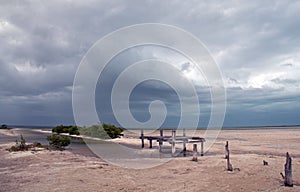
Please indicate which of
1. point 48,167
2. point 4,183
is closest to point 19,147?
point 48,167

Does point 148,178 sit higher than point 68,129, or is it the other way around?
point 68,129

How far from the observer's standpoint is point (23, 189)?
14.5 m

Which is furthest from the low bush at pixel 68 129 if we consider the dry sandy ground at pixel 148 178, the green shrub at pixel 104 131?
the dry sandy ground at pixel 148 178

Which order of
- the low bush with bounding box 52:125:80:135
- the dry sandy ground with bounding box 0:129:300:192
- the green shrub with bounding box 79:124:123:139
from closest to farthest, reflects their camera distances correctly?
the dry sandy ground with bounding box 0:129:300:192
the green shrub with bounding box 79:124:123:139
the low bush with bounding box 52:125:80:135

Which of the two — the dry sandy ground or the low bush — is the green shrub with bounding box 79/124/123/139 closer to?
the low bush

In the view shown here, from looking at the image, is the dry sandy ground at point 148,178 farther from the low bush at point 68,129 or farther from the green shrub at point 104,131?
the low bush at point 68,129

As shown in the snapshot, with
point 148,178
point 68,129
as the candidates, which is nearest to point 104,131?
point 68,129

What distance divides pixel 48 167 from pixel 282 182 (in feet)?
46.0

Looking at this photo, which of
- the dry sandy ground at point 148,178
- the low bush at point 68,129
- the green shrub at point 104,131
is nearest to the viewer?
the dry sandy ground at point 148,178

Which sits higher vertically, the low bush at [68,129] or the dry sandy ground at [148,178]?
the low bush at [68,129]

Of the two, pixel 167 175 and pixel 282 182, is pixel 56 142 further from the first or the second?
pixel 282 182

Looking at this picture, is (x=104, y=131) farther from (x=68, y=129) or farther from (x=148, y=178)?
(x=148, y=178)

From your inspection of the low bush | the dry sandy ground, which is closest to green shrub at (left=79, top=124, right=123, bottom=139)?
the low bush

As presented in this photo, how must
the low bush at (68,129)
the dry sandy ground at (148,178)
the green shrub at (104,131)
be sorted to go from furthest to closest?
the low bush at (68,129), the green shrub at (104,131), the dry sandy ground at (148,178)
